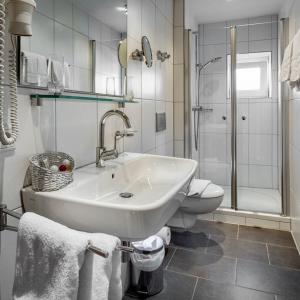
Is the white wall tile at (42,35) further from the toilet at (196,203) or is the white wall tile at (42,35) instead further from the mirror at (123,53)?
the toilet at (196,203)

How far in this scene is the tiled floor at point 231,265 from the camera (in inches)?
66.8

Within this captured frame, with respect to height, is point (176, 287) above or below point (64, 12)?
below

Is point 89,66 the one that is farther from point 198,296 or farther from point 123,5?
point 198,296

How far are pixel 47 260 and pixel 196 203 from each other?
1601mm

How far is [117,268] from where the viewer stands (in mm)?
831

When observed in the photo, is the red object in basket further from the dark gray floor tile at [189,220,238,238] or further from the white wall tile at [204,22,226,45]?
the white wall tile at [204,22,226,45]

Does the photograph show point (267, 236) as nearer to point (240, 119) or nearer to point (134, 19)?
point (240, 119)

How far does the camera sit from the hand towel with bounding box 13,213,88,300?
2.30 ft

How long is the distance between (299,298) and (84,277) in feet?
4.81

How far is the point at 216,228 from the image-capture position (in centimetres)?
264

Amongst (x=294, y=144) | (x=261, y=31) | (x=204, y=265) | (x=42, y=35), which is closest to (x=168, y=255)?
(x=204, y=265)

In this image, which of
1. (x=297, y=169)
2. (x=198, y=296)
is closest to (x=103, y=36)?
(x=198, y=296)

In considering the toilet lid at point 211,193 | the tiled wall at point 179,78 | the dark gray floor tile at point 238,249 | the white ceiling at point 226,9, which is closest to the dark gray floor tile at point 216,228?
the dark gray floor tile at point 238,249

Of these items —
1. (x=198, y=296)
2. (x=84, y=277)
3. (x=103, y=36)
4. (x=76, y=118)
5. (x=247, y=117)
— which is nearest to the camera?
(x=84, y=277)
